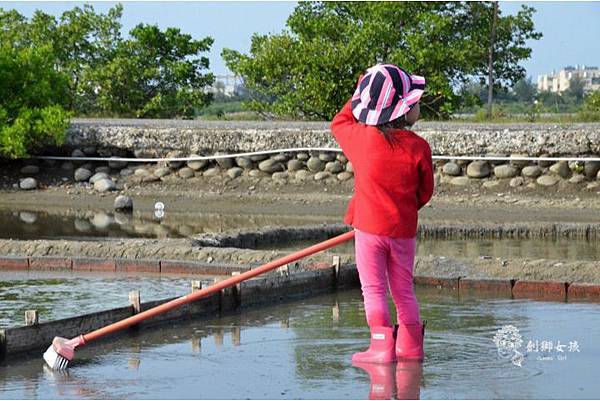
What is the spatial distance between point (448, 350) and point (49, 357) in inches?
91.7

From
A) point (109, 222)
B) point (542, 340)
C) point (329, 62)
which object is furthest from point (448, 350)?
point (329, 62)

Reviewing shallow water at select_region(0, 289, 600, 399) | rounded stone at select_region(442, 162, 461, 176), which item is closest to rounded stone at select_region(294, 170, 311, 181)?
rounded stone at select_region(442, 162, 461, 176)

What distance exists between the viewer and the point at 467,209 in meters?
18.0

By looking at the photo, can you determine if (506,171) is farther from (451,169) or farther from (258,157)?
(258,157)

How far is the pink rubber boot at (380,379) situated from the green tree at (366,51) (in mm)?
21327

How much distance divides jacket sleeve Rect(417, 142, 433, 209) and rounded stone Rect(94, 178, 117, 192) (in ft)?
45.5

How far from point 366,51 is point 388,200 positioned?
2243cm

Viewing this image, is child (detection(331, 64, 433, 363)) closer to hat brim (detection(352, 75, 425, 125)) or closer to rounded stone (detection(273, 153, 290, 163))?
hat brim (detection(352, 75, 425, 125))

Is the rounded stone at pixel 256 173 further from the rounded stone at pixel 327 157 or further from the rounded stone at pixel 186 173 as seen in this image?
the rounded stone at pixel 186 173

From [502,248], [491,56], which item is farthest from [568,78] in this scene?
[502,248]

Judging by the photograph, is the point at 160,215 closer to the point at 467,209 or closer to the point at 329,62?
the point at 467,209

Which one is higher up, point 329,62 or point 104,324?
point 329,62

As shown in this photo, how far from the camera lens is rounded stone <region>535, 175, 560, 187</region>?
62.7 feet

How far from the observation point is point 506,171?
19.5 m
